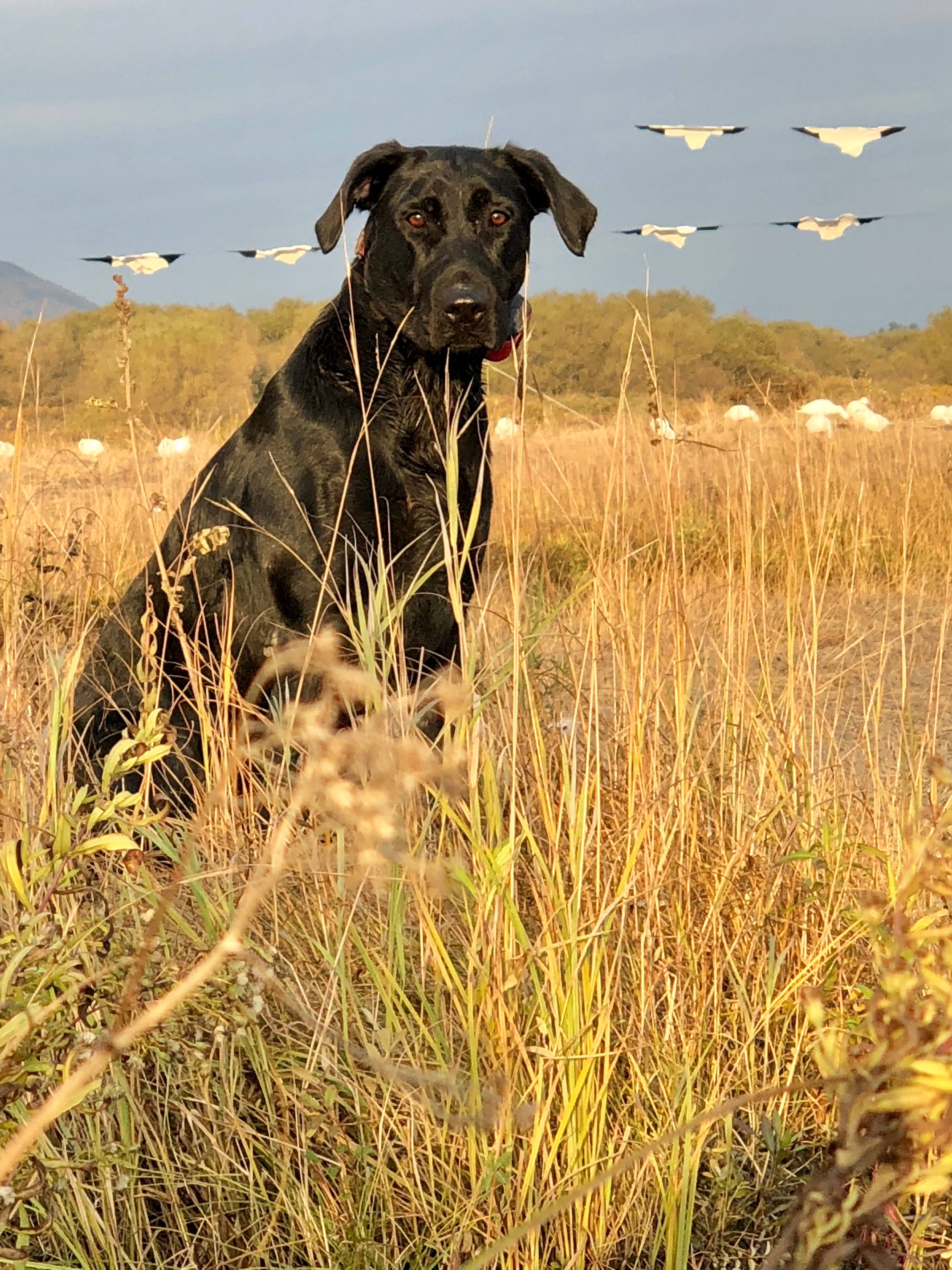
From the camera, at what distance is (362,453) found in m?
2.93

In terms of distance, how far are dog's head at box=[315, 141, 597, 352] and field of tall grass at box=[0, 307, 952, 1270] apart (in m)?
1.11

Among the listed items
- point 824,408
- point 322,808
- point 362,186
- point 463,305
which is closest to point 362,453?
point 463,305

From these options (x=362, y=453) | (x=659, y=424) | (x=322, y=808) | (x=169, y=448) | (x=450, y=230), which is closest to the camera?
(x=322, y=808)

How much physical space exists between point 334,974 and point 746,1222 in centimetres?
62

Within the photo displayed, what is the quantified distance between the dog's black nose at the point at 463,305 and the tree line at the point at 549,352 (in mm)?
16474

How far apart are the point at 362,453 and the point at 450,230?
0.68m

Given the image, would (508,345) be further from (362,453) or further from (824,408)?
(824,408)

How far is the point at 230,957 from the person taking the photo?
1.43 metres

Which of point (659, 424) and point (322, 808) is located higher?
point (659, 424)

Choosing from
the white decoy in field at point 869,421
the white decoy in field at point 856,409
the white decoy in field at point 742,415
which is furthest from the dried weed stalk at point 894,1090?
the white decoy in field at point 869,421

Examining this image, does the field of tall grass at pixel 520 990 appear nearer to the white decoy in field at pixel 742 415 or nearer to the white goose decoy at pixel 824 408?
the white decoy in field at pixel 742 415

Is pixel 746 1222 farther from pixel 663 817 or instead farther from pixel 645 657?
pixel 645 657

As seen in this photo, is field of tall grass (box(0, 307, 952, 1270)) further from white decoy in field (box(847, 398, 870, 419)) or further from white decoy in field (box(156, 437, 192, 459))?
white decoy in field (box(847, 398, 870, 419))

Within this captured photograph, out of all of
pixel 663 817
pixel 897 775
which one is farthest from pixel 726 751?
pixel 663 817
